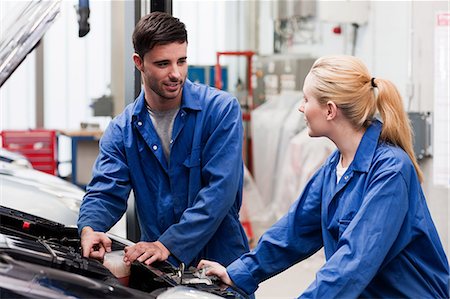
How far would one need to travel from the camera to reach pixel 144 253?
8.34ft

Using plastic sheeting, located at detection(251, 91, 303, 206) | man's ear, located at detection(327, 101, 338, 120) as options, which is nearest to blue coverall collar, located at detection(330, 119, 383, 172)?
man's ear, located at detection(327, 101, 338, 120)

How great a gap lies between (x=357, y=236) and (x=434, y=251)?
230 mm

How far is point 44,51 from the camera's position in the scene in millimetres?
8773

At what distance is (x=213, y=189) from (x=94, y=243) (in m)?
0.43

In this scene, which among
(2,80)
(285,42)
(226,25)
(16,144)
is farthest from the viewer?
(226,25)

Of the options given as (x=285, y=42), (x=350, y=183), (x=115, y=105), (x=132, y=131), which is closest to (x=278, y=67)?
(x=285, y=42)

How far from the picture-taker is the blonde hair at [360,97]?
2.23 meters

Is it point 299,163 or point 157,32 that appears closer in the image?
point 157,32

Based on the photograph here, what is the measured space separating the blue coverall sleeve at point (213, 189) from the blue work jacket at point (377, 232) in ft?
1.57

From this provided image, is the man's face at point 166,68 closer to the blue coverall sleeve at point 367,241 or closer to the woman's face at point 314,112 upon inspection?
the woman's face at point 314,112

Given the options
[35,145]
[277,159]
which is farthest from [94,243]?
[35,145]

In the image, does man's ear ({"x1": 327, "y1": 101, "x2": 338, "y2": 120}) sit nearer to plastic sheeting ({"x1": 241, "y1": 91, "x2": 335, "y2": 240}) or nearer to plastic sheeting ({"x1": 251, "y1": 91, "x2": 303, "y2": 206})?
plastic sheeting ({"x1": 241, "y1": 91, "x2": 335, "y2": 240})

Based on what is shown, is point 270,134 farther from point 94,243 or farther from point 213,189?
point 94,243

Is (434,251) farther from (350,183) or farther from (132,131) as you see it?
(132,131)
